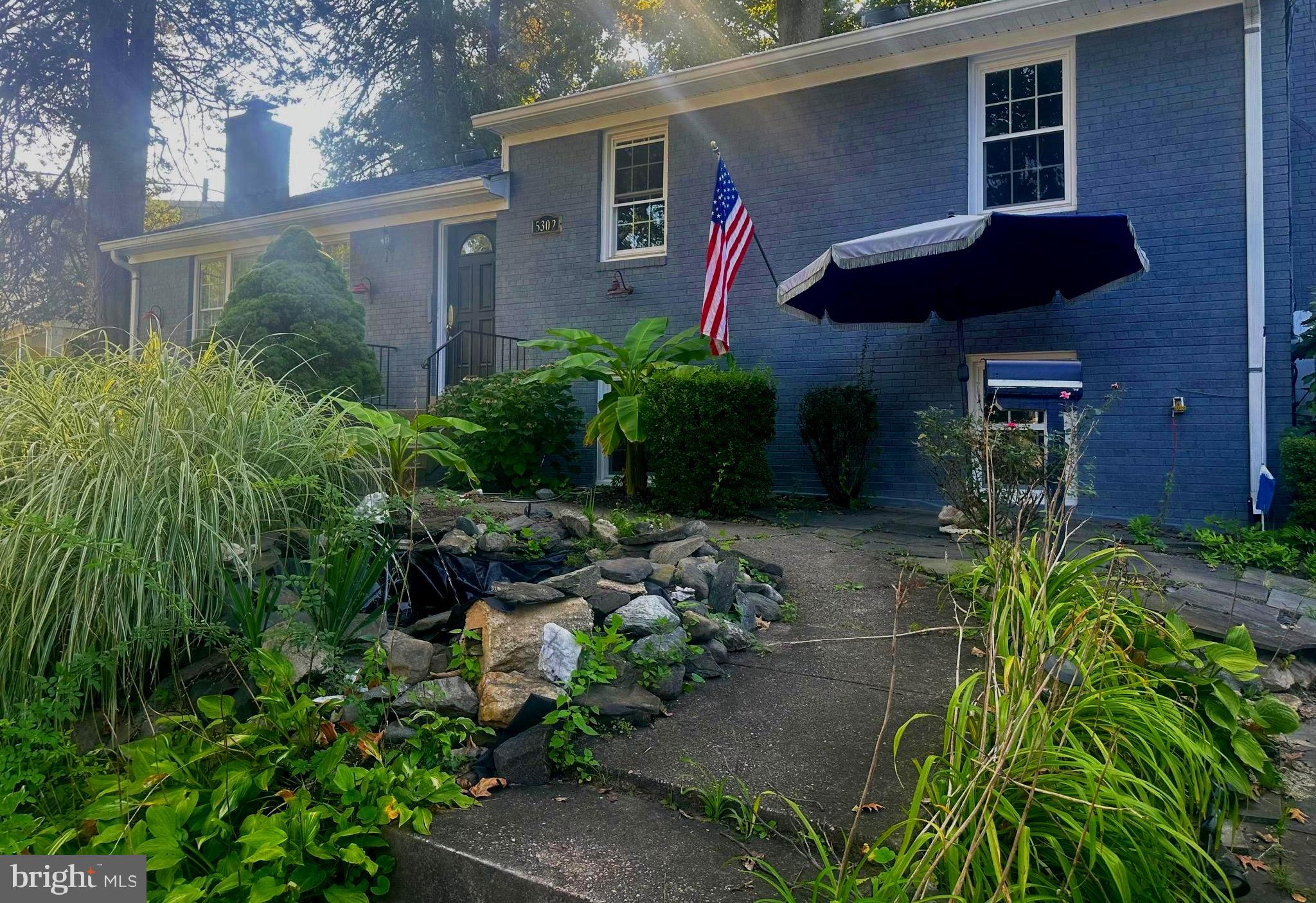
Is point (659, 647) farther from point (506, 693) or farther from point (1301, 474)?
point (1301, 474)

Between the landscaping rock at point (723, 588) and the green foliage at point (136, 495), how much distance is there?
1.68 metres

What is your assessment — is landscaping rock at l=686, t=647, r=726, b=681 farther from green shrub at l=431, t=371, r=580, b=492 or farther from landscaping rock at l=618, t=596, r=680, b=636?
green shrub at l=431, t=371, r=580, b=492

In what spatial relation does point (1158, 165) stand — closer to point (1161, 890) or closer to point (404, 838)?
point (1161, 890)

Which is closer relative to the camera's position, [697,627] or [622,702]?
[622,702]

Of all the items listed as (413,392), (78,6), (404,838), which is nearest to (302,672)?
(404,838)

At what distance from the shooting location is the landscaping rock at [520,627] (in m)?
3.15

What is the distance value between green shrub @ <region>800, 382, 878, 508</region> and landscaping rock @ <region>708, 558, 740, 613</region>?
4.10 metres

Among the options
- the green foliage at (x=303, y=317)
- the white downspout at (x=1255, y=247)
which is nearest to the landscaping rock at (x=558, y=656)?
the green foliage at (x=303, y=317)

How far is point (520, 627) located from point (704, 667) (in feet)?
2.48

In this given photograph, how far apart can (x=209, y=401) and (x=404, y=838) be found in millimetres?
2175

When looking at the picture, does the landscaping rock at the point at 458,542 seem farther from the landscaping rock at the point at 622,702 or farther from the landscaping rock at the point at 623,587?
the landscaping rock at the point at 622,702

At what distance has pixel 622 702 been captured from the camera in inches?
118

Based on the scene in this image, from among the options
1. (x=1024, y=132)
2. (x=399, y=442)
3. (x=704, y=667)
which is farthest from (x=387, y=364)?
(x=704, y=667)

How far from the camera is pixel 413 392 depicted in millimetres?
11875
